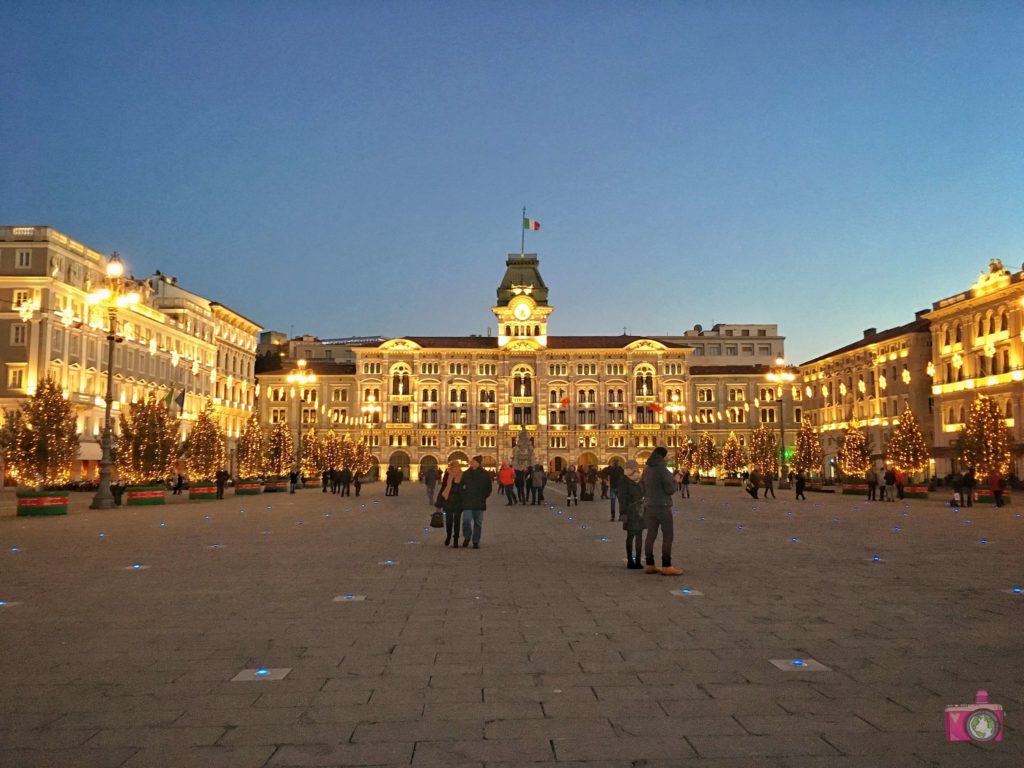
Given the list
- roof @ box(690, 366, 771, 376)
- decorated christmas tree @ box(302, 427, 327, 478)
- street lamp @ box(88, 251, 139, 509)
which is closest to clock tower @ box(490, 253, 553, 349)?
roof @ box(690, 366, 771, 376)

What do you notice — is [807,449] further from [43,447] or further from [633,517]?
[633,517]

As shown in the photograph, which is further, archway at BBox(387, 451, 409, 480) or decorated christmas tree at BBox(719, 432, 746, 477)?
archway at BBox(387, 451, 409, 480)

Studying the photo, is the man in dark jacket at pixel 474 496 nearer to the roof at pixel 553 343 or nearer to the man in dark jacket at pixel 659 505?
the man in dark jacket at pixel 659 505

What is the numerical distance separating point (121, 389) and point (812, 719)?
206 ft

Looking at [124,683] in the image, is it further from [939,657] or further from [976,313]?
[976,313]

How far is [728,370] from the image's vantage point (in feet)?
348

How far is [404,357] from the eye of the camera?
334 feet

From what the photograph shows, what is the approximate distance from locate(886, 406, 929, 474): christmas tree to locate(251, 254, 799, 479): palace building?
47.6m

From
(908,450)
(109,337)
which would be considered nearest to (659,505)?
(109,337)

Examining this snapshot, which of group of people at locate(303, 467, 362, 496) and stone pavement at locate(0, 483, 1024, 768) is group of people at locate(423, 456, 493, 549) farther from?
group of people at locate(303, 467, 362, 496)

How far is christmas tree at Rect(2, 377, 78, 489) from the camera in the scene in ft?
99.4

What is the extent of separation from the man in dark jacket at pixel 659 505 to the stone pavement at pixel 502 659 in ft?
1.66

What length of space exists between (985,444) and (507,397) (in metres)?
63.5

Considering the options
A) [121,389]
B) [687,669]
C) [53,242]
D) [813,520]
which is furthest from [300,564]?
[121,389]
